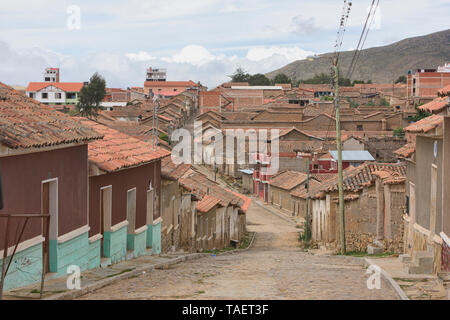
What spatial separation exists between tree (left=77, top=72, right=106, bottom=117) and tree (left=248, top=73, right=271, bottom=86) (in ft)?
236

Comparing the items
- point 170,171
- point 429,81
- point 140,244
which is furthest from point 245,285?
point 429,81

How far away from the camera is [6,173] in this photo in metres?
8.95

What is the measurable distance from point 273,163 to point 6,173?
163 feet

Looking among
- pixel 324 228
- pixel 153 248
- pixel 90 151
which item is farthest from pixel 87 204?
pixel 324 228

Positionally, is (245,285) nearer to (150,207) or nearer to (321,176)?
(150,207)

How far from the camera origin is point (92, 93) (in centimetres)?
8900

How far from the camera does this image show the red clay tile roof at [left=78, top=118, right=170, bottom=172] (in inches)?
514

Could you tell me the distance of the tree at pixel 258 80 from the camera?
15900cm

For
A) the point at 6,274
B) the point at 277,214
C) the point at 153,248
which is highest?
the point at 6,274

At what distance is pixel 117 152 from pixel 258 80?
147520 millimetres

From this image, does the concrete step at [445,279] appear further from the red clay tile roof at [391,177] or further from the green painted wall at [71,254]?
the red clay tile roof at [391,177]
